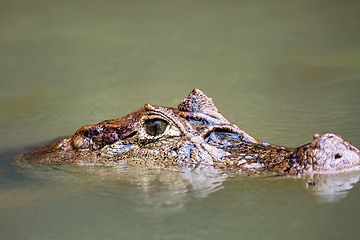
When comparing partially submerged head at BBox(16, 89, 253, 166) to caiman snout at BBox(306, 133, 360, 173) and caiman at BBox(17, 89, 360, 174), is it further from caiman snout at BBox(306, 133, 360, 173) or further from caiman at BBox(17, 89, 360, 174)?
caiman snout at BBox(306, 133, 360, 173)

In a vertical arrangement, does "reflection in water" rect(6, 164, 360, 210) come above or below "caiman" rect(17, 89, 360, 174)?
below

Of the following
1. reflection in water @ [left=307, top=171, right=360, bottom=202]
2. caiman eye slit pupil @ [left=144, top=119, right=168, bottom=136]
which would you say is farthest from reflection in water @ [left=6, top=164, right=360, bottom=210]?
caiman eye slit pupil @ [left=144, top=119, right=168, bottom=136]

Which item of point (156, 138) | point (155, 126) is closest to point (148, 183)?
point (156, 138)

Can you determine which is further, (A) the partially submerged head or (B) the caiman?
(A) the partially submerged head

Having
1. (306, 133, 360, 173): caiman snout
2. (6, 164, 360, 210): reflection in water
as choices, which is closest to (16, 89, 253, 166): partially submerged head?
(6, 164, 360, 210): reflection in water

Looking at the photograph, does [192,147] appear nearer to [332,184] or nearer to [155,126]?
[155,126]

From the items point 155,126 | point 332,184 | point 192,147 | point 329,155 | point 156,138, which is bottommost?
point 332,184

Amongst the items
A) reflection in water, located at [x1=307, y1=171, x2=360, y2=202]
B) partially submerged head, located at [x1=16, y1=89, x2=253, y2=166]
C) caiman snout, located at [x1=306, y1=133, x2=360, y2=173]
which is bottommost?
reflection in water, located at [x1=307, y1=171, x2=360, y2=202]

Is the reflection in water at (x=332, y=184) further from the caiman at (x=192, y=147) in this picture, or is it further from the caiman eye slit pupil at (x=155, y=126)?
the caiman eye slit pupil at (x=155, y=126)
